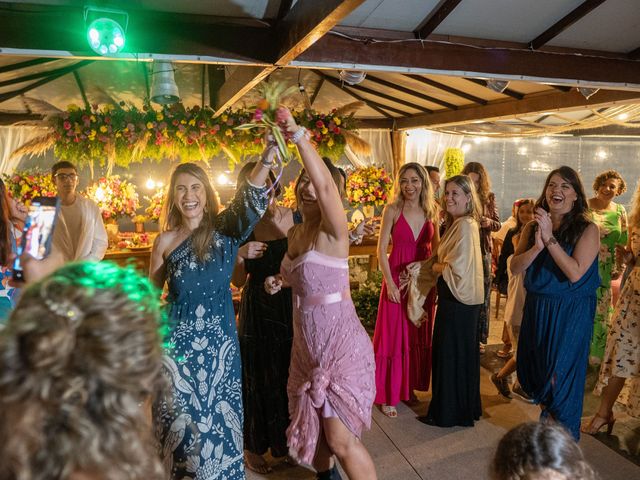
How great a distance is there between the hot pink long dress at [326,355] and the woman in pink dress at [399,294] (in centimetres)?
141

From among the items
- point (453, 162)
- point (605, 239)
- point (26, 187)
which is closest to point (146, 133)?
point (26, 187)

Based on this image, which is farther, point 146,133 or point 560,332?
point 146,133

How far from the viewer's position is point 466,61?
394 cm

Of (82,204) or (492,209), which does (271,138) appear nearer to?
(82,204)

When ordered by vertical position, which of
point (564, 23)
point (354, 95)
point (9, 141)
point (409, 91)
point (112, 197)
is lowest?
point (112, 197)

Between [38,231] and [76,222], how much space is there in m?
3.38

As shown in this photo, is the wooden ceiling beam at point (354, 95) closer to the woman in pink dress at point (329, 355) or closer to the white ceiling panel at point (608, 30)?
the white ceiling panel at point (608, 30)

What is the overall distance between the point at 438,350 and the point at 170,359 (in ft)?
7.00

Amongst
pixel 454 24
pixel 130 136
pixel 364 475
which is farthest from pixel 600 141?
pixel 364 475

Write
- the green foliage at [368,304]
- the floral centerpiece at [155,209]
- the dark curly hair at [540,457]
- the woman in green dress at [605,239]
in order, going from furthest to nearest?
the floral centerpiece at [155,209] < the green foliage at [368,304] < the woman in green dress at [605,239] < the dark curly hair at [540,457]

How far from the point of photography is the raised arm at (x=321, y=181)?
2156 millimetres

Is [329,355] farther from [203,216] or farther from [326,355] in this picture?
[203,216]

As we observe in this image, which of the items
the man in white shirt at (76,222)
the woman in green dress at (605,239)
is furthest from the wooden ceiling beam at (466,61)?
the man in white shirt at (76,222)

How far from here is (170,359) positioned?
2316mm
